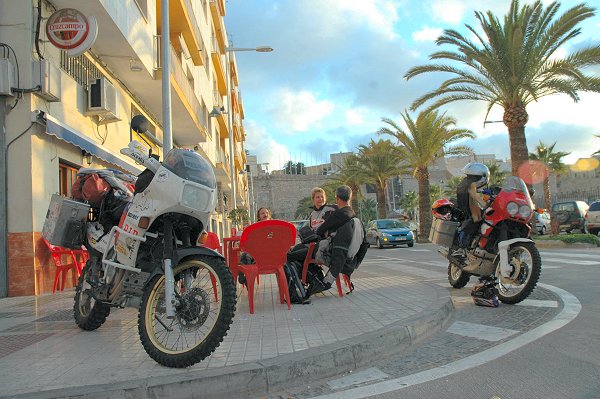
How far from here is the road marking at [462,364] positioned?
3301 mm

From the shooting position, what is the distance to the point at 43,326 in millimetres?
5375

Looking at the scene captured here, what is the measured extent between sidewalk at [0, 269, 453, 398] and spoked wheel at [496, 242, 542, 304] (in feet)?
2.62

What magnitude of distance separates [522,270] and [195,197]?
412 centimetres

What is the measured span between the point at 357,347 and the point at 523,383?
4.11 feet

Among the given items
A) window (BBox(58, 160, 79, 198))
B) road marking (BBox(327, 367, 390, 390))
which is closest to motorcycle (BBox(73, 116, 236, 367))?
road marking (BBox(327, 367, 390, 390))

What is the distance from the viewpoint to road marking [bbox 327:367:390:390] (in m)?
3.49

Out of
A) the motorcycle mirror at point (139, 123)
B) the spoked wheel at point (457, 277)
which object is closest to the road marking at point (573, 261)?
the spoked wheel at point (457, 277)

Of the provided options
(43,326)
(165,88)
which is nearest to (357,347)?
(43,326)

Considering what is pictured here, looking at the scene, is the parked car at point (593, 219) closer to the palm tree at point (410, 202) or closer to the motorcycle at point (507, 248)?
the motorcycle at point (507, 248)

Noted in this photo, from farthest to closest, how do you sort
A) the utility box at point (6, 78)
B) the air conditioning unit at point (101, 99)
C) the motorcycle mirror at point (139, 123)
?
the air conditioning unit at point (101, 99)
the utility box at point (6, 78)
the motorcycle mirror at point (139, 123)

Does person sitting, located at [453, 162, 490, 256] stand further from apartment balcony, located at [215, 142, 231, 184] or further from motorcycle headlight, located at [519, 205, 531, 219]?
apartment balcony, located at [215, 142, 231, 184]

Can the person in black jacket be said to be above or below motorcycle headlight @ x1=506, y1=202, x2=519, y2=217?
below

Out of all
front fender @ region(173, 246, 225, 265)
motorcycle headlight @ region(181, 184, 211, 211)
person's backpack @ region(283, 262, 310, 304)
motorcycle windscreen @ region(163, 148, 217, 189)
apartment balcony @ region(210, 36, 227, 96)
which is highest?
apartment balcony @ region(210, 36, 227, 96)

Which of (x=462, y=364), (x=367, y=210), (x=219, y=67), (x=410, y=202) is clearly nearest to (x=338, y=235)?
(x=462, y=364)
